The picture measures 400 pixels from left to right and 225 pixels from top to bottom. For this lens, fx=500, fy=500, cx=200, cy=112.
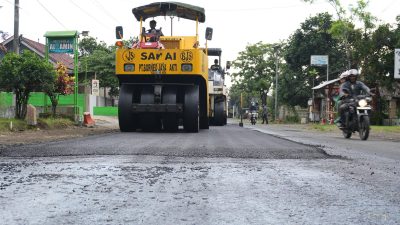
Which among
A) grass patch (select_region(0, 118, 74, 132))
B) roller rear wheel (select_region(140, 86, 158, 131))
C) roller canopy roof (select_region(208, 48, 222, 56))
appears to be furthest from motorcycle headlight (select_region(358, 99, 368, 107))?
roller canopy roof (select_region(208, 48, 222, 56))

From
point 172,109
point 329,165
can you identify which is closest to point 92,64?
point 172,109

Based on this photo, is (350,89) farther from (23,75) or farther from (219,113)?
(219,113)

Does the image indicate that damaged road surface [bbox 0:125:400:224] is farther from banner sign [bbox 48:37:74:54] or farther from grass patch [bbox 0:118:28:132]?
banner sign [bbox 48:37:74:54]

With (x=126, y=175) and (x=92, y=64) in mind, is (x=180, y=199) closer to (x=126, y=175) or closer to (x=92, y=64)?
(x=126, y=175)

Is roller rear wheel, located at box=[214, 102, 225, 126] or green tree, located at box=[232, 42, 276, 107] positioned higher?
green tree, located at box=[232, 42, 276, 107]

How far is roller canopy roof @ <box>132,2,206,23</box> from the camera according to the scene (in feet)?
46.0

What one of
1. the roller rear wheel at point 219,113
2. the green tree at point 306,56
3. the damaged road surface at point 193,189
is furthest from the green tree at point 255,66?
the damaged road surface at point 193,189

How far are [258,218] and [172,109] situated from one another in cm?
957

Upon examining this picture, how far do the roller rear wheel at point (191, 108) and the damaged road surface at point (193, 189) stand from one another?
20.1 ft

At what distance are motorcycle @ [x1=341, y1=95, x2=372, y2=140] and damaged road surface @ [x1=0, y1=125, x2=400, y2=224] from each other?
5.94 m

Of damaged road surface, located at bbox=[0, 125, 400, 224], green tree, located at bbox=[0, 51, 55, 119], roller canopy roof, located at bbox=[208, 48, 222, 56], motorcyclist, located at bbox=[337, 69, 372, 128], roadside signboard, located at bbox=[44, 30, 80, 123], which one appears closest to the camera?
damaged road surface, located at bbox=[0, 125, 400, 224]

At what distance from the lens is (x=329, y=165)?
583 centimetres

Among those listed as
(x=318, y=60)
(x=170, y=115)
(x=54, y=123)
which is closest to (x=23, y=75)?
(x=54, y=123)

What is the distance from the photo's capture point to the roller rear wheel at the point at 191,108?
12.9m
